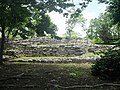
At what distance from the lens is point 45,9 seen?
1031cm

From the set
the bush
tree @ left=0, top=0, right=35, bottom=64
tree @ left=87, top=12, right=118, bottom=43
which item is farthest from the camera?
tree @ left=87, top=12, right=118, bottom=43

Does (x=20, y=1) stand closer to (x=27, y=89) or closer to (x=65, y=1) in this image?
(x=65, y=1)

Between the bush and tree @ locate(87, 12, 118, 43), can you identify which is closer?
the bush

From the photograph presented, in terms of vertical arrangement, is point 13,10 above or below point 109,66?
above

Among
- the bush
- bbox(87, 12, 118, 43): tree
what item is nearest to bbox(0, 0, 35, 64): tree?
the bush

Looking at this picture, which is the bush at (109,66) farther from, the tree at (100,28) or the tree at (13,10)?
the tree at (100,28)

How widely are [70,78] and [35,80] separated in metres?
1.77

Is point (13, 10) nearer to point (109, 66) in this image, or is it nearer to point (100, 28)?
point (109, 66)

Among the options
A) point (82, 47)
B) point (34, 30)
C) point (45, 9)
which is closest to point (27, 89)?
point (34, 30)

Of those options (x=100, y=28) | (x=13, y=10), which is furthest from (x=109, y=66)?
(x=100, y=28)

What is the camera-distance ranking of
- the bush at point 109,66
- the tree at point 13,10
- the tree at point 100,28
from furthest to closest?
the tree at point 100,28 < the bush at point 109,66 < the tree at point 13,10

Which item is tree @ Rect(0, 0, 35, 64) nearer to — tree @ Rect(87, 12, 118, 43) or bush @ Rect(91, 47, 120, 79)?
bush @ Rect(91, 47, 120, 79)

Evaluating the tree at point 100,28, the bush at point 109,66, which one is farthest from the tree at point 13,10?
the tree at point 100,28

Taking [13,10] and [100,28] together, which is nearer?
[13,10]
